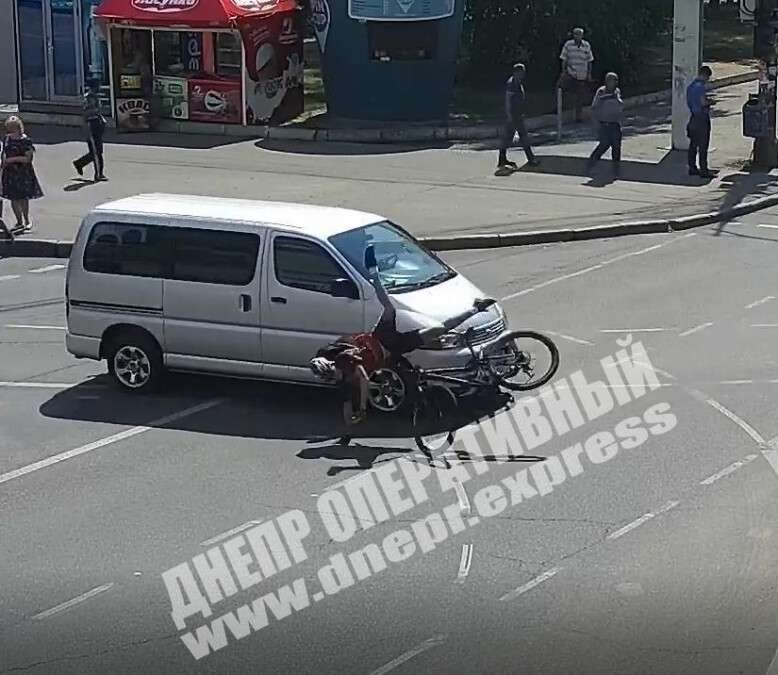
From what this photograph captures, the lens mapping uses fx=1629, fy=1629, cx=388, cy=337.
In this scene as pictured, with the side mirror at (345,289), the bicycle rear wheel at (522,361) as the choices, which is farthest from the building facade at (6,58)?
the bicycle rear wheel at (522,361)

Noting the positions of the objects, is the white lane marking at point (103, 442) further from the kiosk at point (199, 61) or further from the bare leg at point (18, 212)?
the kiosk at point (199, 61)

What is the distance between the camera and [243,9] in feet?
95.5

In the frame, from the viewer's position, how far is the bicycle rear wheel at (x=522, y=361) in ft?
44.1

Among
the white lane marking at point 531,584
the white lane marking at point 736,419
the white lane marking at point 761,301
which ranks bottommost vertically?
the white lane marking at point 531,584

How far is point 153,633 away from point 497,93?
85.8ft

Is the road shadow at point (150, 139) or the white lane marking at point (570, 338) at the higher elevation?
the road shadow at point (150, 139)

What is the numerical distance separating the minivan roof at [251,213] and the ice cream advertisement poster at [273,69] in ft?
48.8

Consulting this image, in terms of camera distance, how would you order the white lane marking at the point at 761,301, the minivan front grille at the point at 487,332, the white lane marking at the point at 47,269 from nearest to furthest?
the minivan front grille at the point at 487,332, the white lane marking at the point at 761,301, the white lane marking at the point at 47,269

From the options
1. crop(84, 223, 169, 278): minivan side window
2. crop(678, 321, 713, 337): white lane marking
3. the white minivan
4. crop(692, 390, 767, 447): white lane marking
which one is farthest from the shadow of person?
crop(692, 390, 767, 447): white lane marking

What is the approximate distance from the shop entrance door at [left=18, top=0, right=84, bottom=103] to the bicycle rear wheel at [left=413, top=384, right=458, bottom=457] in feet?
65.7

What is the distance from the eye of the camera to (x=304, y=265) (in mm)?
13797

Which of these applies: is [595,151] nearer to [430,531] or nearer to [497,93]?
[497,93]

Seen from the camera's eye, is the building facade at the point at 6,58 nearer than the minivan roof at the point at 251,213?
No

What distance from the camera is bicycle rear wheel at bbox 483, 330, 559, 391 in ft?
44.1
